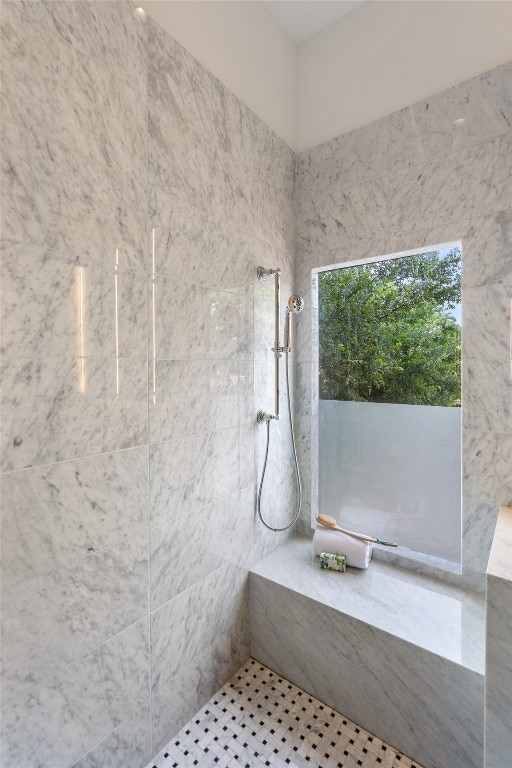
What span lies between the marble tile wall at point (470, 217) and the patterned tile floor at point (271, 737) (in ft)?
2.49

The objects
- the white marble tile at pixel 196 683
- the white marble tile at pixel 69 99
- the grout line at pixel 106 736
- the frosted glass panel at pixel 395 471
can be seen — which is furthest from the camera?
the frosted glass panel at pixel 395 471

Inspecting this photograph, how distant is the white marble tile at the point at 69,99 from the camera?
3.08 feet

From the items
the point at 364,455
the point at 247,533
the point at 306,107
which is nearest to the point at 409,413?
the point at 364,455

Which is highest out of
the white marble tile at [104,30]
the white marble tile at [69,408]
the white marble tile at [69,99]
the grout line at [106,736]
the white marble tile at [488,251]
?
the white marble tile at [104,30]

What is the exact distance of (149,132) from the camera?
129 centimetres

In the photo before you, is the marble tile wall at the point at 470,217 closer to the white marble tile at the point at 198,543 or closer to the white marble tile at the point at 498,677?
the white marble tile at the point at 498,677

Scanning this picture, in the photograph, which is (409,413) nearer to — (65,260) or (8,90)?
(65,260)

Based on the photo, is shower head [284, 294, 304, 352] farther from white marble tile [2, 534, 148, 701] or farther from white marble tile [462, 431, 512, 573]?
white marble tile [2, 534, 148, 701]

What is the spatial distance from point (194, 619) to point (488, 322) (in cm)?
179

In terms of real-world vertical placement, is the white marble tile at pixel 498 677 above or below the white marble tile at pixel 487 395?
below

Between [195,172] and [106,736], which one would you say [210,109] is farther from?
[106,736]

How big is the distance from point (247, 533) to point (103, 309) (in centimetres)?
127

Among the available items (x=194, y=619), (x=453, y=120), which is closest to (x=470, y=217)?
(x=453, y=120)

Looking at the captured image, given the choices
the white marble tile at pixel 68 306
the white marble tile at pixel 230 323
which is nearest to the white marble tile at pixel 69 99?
the white marble tile at pixel 68 306
